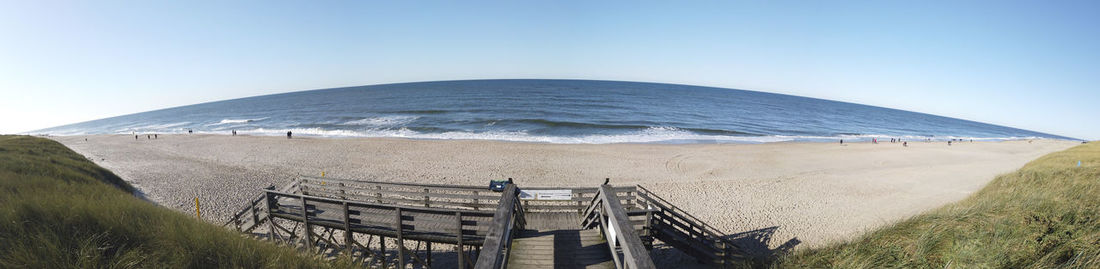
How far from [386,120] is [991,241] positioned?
5150cm

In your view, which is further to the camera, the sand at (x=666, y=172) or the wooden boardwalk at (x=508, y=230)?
the sand at (x=666, y=172)

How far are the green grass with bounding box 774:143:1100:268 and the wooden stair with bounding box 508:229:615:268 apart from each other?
9.31ft

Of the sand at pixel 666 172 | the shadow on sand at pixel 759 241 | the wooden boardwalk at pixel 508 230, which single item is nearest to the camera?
the wooden boardwalk at pixel 508 230

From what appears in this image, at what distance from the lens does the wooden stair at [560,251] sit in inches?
221

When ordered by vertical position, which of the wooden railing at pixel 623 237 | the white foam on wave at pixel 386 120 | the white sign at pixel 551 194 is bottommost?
the white sign at pixel 551 194

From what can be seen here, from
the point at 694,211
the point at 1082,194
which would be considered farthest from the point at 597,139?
the point at 1082,194

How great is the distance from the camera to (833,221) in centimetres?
1324

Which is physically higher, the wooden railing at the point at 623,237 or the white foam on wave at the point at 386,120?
the white foam on wave at the point at 386,120

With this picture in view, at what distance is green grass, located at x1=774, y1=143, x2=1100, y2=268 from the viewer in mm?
3582

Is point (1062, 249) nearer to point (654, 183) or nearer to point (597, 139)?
point (654, 183)

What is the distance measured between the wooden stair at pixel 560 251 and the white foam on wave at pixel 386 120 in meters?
41.7

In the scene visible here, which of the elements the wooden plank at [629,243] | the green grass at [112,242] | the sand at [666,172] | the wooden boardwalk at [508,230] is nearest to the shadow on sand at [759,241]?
the sand at [666,172]

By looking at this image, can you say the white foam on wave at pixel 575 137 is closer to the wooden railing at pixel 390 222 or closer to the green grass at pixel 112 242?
the wooden railing at pixel 390 222

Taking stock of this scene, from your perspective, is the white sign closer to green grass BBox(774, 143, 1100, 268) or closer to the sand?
green grass BBox(774, 143, 1100, 268)
